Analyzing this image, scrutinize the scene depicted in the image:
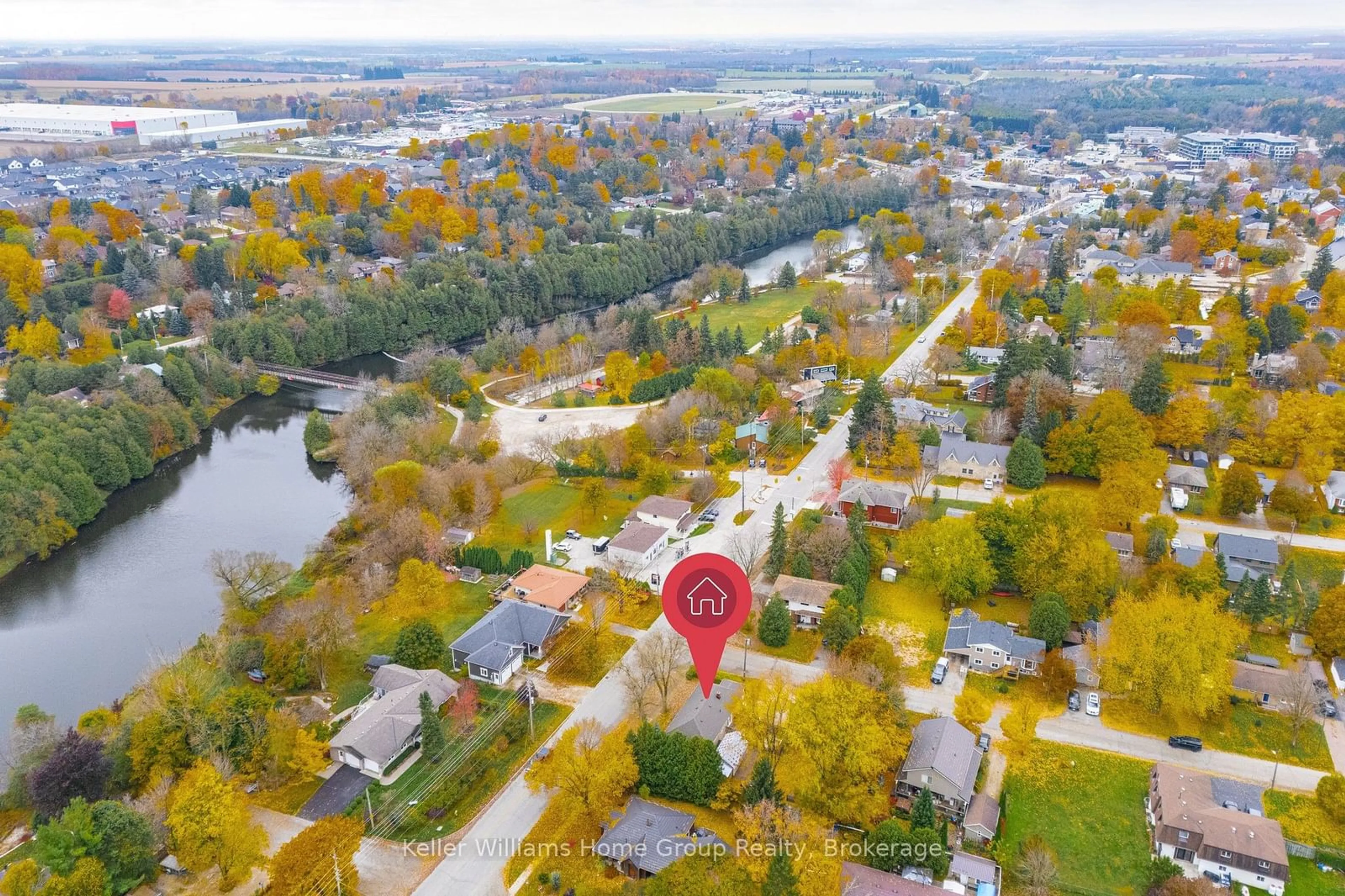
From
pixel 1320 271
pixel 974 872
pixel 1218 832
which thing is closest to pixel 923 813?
pixel 974 872

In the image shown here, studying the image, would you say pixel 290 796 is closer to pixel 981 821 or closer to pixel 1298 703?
pixel 981 821

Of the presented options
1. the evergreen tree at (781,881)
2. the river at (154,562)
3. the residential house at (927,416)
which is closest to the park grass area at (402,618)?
the river at (154,562)

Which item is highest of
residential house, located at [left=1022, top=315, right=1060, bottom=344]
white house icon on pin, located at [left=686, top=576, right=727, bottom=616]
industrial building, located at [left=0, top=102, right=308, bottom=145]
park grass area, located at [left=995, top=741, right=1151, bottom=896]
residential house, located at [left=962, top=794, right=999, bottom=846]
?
industrial building, located at [left=0, top=102, right=308, bottom=145]

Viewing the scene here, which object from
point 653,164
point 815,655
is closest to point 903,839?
point 815,655

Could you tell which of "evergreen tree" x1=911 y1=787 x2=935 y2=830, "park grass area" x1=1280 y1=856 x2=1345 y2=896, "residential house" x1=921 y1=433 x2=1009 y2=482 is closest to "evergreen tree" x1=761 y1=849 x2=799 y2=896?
"evergreen tree" x1=911 y1=787 x2=935 y2=830

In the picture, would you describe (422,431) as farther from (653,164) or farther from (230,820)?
(653,164)

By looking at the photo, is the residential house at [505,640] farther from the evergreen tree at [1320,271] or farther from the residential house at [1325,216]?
the residential house at [1325,216]

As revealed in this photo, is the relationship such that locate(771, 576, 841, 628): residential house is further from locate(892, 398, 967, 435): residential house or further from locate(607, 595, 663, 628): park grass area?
locate(892, 398, 967, 435): residential house
